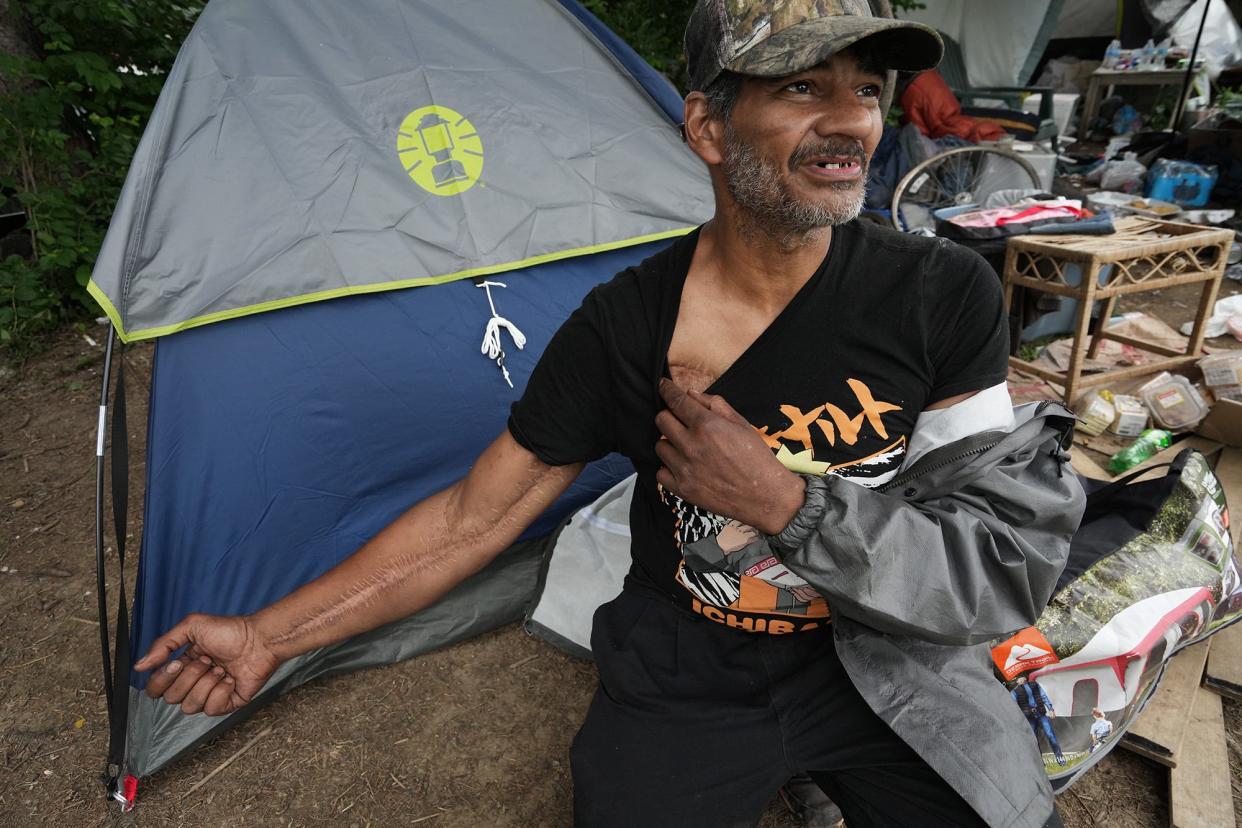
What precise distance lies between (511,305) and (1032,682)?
171 cm

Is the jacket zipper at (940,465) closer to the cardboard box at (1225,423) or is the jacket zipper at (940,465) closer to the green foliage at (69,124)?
the cardboard box at (1225,423)

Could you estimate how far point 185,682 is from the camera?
4.56ft

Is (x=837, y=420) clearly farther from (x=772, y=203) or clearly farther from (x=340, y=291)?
(x=340, y=291)

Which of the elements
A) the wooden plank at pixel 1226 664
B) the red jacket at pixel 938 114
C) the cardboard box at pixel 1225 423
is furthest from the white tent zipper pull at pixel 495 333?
the red jacket at pixel 938 114

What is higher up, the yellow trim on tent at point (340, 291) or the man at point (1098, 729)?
the yellow trim on tent at point (340, 291)

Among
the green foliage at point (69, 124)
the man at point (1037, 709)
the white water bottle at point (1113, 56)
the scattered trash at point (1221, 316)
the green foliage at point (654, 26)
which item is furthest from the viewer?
the white water bottle at point (1113, 56)

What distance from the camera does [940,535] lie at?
3.61ft

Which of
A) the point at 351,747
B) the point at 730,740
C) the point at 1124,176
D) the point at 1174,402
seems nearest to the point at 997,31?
the point at 1124,176

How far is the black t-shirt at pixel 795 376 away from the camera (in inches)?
48.8

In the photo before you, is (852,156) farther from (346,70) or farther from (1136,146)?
(1136,146)

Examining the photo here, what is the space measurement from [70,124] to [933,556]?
15.8 ft

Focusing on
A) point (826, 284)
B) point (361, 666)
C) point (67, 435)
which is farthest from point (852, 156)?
point (67, 435)

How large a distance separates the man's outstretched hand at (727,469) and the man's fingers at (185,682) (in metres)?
1.01

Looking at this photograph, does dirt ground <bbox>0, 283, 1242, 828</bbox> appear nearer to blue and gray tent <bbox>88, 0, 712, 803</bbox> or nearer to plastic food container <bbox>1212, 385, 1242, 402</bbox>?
blue and gray tent <bbox>88, 0, 712, 803</bbox>
